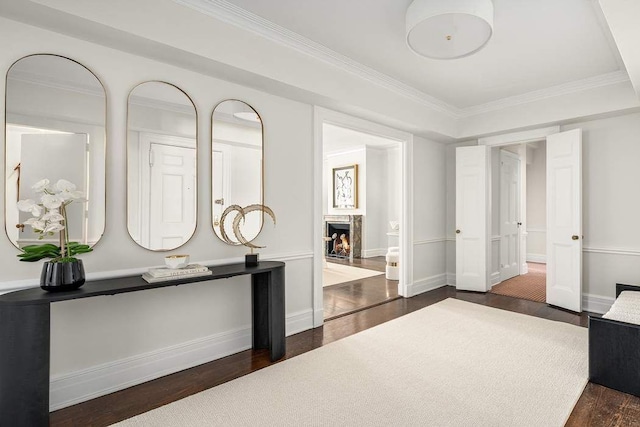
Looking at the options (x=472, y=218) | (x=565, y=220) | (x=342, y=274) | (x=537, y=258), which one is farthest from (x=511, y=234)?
(x=342, y=274)

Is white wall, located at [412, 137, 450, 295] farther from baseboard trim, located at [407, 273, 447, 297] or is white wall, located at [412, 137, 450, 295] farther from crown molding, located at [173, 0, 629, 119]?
crown molding, located at [173, 0, 629, 119]

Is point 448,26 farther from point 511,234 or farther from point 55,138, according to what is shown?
point 511,234

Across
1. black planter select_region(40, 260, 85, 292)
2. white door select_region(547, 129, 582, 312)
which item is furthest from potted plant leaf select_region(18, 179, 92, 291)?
white door select_region(547, 129, 582, 312)

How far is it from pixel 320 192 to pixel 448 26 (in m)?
1.80

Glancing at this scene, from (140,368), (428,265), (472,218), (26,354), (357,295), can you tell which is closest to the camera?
(26,354)

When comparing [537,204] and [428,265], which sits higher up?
[537,204]

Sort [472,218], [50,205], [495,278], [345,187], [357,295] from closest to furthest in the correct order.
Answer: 1. [50,205]
2. [357,295]
3. [472,218]
4. [495,278]
5. [345,187]

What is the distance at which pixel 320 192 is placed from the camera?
342 centimetres

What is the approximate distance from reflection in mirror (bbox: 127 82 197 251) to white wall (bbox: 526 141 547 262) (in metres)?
7.73

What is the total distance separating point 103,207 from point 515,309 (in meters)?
4.34

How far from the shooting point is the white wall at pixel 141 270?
2029 mm

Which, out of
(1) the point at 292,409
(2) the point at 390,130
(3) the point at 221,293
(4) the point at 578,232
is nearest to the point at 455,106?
(2) the point at 390,130

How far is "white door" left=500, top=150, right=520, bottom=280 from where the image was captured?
5379 mm

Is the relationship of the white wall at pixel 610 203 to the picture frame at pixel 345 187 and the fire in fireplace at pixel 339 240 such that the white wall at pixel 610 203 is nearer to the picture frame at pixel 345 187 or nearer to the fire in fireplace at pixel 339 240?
the picture frame at pixel 345 187
